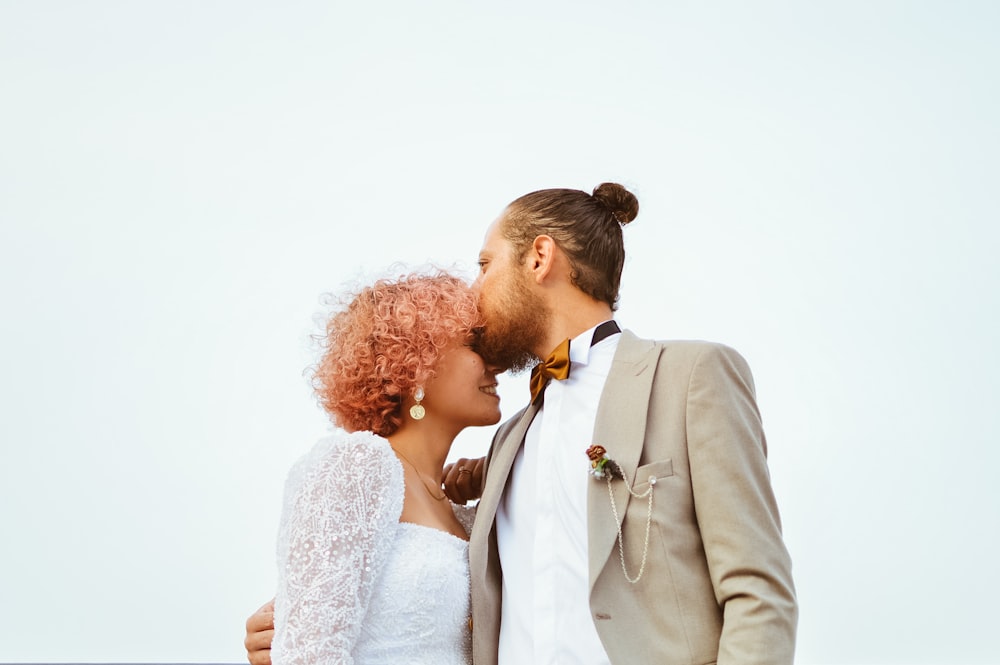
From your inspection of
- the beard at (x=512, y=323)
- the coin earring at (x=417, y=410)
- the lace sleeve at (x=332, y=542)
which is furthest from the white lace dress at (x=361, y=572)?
the beard at (x=512, y=323)

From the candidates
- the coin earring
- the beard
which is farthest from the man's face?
the coin earring

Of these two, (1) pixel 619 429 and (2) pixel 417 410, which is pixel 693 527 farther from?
(2) pixel 417 410

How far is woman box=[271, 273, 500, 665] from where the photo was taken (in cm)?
225

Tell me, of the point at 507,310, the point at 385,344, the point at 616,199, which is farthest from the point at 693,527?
the point at 616,199

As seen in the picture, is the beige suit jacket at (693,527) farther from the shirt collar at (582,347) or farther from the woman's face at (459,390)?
the woman's face at (459,390)

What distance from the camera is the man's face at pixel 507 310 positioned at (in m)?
2.76

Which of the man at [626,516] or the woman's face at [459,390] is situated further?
the woman's face at [459,390]

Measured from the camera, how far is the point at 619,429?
2.32 m

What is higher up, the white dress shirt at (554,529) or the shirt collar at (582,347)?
the shirt collar at (582,347)

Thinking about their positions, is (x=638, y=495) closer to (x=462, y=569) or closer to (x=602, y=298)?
(x=462, y=569)

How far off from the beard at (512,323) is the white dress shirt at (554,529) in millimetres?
140

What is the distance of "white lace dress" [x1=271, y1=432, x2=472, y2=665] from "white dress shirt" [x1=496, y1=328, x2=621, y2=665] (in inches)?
6.1

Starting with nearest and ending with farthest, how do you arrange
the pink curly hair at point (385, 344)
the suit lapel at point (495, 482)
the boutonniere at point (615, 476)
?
the boutonniere at point (615, 476) → the suit lapel at point (495, 482) → the pink curly hair at point (385, 344)

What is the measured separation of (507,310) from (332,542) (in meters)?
0.87
